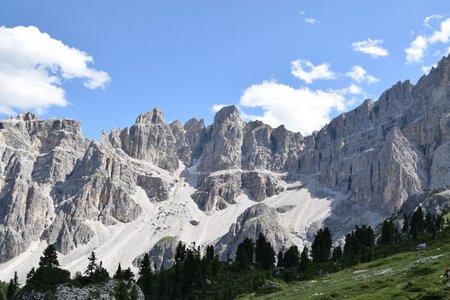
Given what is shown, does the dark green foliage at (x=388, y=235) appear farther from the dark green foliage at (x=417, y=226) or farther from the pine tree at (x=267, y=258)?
the pine tree at (x=267, y=258)

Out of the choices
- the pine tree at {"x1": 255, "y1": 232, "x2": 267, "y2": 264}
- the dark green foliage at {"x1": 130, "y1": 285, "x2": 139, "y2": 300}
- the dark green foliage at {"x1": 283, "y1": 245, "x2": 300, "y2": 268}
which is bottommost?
the dark green foliage at {"x1": 130, "y1": 285, "x2": 139, "y2": 300}

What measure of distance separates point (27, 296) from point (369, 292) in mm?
54710

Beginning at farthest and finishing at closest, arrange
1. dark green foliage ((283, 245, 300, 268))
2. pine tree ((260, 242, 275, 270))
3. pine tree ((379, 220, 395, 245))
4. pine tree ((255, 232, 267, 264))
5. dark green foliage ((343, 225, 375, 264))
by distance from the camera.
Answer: dark green foliage ((283, 245, 300, 268)), pine tree ((255, 232, 267, 264)), pine tree ((379, 220, 395, 245)), pine tree ((260, 242, 275, 270)), dark green foliage ((343, 225, 375, 264))

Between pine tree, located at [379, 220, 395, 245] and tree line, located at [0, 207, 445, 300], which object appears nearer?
tree line, located at [0, 207, 445, 300]

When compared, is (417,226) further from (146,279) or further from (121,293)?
(121,293)

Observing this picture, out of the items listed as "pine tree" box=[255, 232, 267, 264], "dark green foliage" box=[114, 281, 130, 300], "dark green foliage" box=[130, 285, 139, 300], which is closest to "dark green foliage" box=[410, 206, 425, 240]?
"pine tree" box=[255, 232, 267, 264]

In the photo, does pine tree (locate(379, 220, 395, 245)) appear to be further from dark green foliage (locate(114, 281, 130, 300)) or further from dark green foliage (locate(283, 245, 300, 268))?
dark green foliage (locate(114, 281, 130, 300))

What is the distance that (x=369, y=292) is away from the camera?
189 ft

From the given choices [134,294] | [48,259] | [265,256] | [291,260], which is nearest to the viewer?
[48,259]

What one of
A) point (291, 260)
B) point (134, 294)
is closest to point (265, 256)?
point (291, 260)

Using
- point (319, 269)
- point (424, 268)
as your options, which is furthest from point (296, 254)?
point (424, 268)

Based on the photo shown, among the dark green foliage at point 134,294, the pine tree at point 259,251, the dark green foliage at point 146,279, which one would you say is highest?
the pine tree at point 259,251

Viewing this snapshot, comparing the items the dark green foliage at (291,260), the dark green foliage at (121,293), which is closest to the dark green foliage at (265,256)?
the dark green foliage at (291,260)

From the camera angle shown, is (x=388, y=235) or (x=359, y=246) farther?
(x=388, y=235)
